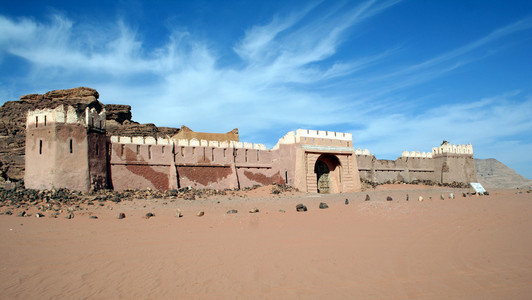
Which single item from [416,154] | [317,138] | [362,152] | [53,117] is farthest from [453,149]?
[53,117]

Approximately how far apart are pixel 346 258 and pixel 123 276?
4.03 metres

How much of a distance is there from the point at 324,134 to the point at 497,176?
1522 inches

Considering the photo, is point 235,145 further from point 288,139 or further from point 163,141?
point 163,141

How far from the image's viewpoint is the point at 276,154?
2516 cm

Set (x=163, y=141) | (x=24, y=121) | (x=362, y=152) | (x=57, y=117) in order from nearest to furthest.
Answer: (x=57, y=117), (x=163, y=141), (x=24, y=121), (x=362, y=152)

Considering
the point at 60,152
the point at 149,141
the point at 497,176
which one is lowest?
the point at 497,176

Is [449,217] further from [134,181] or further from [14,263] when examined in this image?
[134,181]

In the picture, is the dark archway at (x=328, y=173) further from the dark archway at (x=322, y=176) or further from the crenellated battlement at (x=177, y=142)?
the crenellated battlement at (x=177, y=142)

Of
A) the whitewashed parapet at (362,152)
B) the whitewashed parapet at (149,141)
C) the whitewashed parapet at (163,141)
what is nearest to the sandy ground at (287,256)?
the whitewashed parapet at (149,141)

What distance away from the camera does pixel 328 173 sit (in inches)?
1084

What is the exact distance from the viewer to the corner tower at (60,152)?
55.4ft

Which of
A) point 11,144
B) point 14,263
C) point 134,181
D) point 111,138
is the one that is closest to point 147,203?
point 134,181

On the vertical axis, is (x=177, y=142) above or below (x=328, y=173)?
above

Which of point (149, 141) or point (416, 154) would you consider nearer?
point (149, 141)
